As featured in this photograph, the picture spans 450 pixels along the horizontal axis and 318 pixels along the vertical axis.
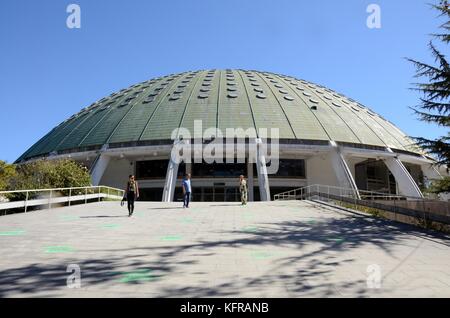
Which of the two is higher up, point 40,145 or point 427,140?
point 40,145

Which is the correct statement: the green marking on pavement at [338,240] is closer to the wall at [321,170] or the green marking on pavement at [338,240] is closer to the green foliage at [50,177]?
the green foliage at [50,177]

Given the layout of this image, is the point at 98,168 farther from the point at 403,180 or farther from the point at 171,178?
the point at 403,180

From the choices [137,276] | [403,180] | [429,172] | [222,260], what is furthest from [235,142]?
[137,276]

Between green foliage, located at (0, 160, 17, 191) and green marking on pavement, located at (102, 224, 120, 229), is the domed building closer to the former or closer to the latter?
green foliage, located at (0, 160, 17, 191)

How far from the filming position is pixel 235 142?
28.8 metres

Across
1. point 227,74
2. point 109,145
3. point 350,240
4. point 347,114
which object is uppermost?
point 227,74

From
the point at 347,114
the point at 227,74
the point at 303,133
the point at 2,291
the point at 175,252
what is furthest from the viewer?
the point at 227,74

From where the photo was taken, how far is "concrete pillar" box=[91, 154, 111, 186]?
95.6 feet

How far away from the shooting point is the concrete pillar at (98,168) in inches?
1147

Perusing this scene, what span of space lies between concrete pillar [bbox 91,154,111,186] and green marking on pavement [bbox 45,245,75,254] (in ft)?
75.6

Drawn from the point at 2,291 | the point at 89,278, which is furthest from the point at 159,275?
the point at 2,291

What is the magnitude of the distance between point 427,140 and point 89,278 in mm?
10854

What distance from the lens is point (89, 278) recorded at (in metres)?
4.95
